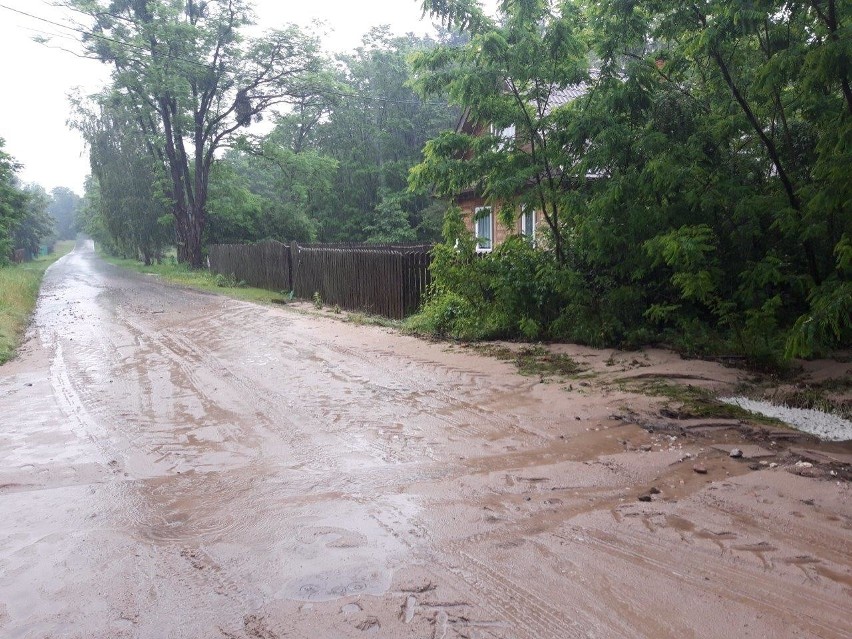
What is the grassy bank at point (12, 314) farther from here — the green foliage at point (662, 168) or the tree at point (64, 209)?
the tree at point (64, 209)

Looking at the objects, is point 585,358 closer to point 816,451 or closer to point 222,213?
point 816,451

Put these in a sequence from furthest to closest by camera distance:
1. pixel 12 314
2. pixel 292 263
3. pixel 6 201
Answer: pixel 6 201, pixel 292 263, pixel 12 314

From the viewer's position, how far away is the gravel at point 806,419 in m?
5.53

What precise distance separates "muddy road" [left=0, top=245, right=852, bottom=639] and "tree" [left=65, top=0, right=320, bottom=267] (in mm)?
25580

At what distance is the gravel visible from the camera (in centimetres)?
553

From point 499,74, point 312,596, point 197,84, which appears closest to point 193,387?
point 312,596

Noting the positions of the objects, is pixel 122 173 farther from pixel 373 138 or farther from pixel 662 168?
pixel 662 168

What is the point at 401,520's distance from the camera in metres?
4.16

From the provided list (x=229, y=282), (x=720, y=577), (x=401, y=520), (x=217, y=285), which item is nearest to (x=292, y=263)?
(x=229, y=282)

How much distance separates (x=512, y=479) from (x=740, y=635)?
2068 millimetres

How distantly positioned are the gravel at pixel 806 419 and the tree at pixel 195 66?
28.1 meters

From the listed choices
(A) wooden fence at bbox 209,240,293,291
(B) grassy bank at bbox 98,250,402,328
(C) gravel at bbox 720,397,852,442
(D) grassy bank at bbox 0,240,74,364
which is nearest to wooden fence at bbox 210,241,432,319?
(A) wooden fence at bbox 209,240,293,291

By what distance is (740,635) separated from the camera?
288 centimetres

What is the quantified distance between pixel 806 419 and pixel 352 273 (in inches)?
455
